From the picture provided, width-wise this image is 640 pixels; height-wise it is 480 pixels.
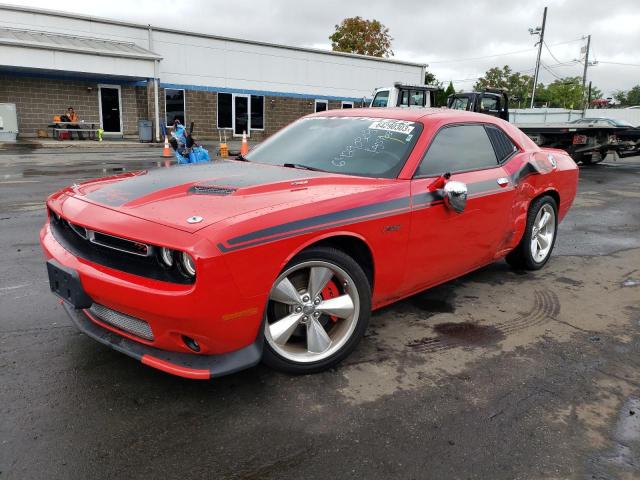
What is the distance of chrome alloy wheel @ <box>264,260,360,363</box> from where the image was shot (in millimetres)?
2830

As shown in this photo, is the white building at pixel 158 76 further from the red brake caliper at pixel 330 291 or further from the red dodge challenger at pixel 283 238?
the red brake caliper at pixel 330 291

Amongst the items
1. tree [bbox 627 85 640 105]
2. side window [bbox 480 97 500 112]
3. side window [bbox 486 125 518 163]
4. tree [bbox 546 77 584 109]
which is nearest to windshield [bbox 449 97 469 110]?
side window [bbox 480 97 500 112]

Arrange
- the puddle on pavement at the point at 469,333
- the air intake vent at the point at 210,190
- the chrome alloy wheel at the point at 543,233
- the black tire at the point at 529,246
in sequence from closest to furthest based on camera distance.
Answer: the air intake vent at the point at 210,190, the puddle on pavement at the point at 469,333, the black tire at the point at 529,246, the chrome alloy wheel at the point at 543,233

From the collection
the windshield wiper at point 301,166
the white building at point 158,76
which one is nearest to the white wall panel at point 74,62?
the white building at point 158,76

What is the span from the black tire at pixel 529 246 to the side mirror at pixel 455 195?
4.90ft

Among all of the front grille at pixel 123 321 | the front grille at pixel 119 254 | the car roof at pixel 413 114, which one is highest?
the car roof at pixel 413 114

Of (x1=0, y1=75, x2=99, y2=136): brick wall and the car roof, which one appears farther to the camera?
(x1=0, y1=75, x2=99, y2=136): brick wall

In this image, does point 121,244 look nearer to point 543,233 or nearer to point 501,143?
point 501,143

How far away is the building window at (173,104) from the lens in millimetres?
25531

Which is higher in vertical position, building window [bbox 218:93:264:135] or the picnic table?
building window [bbox 218:93:264:135]

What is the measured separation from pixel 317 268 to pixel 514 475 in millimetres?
1376

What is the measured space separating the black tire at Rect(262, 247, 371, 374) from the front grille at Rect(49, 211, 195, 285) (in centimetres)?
61

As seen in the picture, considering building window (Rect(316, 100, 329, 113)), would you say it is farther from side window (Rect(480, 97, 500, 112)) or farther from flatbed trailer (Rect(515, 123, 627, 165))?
flatbed trailer (Rect(515, 123, 627, 165))

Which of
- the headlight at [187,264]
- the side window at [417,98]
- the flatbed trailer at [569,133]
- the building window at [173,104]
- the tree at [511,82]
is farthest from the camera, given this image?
the tree at [511,82]
